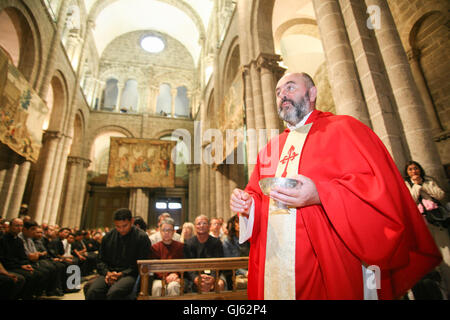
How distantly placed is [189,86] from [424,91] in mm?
15445

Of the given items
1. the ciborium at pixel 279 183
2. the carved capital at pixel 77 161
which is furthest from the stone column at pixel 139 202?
the ciborium at pixel 279 183

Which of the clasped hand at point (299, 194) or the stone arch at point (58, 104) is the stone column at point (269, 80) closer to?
the clasped hand at point (299, 194)

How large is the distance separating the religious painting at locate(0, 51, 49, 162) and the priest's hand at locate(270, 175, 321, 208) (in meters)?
7.56

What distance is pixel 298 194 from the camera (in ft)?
3.39

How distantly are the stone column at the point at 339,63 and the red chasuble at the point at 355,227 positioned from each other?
1969 mm

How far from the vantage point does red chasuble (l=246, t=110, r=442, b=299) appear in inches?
38.8

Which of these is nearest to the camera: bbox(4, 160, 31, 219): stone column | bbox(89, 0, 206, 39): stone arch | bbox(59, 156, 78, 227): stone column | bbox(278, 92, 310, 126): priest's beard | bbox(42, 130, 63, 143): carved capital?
bbox(278, 92, 310, 126): priest's beard

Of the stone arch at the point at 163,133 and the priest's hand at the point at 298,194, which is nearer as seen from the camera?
the priest's hand at the point at 298,194

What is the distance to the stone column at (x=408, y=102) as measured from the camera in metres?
2.63

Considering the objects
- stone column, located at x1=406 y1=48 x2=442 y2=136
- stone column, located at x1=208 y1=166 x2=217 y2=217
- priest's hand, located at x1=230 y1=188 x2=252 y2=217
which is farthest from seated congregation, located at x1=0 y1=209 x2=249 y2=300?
stone column, located at x1=208 y1=166 x2=217 y2=217

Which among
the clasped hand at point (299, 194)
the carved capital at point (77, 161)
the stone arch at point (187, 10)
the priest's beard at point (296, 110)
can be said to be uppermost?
the stone arch at point (187, 10)

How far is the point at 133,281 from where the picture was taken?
3.01 metres

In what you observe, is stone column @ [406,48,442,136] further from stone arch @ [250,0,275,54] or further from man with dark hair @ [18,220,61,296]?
man with dark hair @ [18,220,61,296]
